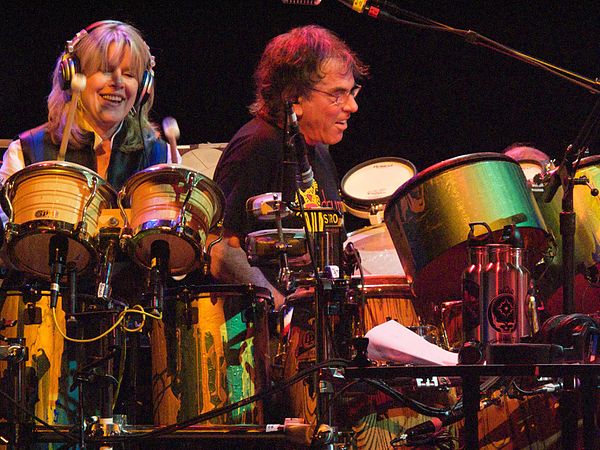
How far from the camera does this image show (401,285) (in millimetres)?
2850

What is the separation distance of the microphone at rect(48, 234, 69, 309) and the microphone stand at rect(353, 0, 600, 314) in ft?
3.57

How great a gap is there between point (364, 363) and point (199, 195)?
1203 mm

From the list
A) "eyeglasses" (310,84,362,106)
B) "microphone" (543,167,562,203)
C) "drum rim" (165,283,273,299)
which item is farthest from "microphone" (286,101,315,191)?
"eyeglasses" (310,84,362,106)

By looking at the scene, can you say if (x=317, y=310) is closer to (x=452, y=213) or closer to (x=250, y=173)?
(x=452, y=213)

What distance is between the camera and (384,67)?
4777 millimetres

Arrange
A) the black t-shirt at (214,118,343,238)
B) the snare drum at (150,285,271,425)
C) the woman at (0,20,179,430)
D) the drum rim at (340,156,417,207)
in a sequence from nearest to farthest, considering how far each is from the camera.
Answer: the snare drum at (150,285,271,425)
the black t-shirt at (214,118,343,238)
the woman at (0,20,179,430)
the drum rim at (340,156,417,207)

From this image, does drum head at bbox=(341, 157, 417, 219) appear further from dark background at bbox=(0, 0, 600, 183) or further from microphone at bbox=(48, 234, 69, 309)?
microphone at bbox=(48, 234, 69, 309)

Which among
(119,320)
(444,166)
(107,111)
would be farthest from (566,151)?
(107,111)

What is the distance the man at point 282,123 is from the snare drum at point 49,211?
0.59 metres

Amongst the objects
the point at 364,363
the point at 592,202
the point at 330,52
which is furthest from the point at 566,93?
the point at 364,363

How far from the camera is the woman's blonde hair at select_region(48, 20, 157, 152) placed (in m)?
3.42

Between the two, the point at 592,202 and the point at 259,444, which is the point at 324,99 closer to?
the point at 592,202

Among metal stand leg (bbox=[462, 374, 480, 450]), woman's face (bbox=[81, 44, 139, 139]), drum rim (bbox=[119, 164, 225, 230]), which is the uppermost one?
woman's face (bbox=[81, 44, 139, 139])

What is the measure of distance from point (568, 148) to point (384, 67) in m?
2.37
